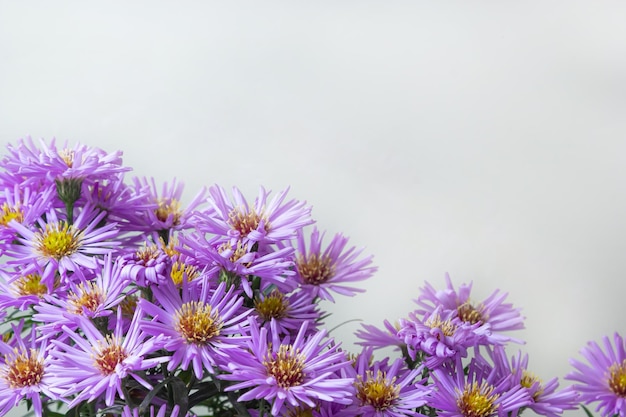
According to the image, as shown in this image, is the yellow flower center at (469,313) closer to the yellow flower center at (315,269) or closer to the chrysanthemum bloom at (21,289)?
the yellow flower center at (315,269)

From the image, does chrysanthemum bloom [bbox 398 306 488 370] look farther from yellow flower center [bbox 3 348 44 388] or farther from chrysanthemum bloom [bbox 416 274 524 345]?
yellow flower center [bbox 3 348 44 388]

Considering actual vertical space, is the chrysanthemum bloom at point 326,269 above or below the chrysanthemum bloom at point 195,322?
above

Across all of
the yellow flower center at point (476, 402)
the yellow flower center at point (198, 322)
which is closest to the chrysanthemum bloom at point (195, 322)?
the yellow flower center at point (198, 322)

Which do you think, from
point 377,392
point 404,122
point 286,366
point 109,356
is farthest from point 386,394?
point 404,122

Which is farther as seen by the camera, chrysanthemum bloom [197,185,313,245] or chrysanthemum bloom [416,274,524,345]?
chrysanthemum bloom [416,274,524,345]

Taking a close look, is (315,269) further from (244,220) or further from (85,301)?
(85,301)

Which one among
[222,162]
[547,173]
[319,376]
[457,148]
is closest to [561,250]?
[547,173]

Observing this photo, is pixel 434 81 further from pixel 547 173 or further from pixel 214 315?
pixel 214 315

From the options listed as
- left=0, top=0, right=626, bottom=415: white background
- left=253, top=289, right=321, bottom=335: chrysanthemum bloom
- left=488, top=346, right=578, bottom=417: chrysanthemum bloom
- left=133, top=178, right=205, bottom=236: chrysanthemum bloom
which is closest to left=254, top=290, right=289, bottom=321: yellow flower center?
left=253, top=289, right=321, bottom=335: chrysanthemum bloom
